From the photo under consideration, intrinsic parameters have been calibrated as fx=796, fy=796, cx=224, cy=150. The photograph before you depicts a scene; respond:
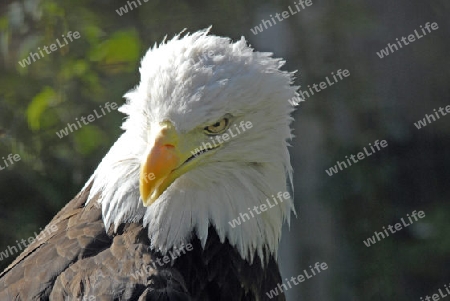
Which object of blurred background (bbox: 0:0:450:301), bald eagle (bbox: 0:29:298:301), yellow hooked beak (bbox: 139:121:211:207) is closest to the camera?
yellow hooked beak (bbox: 139:121:211:207)

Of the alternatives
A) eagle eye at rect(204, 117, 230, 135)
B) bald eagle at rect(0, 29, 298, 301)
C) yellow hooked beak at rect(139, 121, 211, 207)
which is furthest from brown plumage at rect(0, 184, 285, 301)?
eagle eye at rect(204, 117, 230, 135)

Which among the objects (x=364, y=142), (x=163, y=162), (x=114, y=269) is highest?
(x=163, y=162)

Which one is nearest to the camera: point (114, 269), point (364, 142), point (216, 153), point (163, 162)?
point (163, 162)

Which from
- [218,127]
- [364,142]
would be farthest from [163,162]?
[364,142]

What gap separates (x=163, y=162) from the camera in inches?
99.5

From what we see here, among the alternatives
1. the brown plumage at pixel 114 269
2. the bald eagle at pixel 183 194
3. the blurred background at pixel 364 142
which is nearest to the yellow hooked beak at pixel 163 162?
the bald eagle at pixel 183 194

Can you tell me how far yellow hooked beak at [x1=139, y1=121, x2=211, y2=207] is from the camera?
2.51 m

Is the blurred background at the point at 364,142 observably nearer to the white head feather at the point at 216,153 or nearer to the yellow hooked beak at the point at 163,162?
the white head feather at the point at 216,153

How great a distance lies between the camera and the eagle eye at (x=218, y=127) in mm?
2699

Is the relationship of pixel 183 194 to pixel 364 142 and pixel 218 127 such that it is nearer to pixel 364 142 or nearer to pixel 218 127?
pixel 218 127

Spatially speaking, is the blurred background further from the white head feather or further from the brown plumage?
the brown plumage

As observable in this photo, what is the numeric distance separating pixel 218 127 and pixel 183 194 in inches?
11.1

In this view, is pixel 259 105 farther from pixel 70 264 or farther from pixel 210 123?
pixel 70 264

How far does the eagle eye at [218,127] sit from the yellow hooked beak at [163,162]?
3.2 inches
